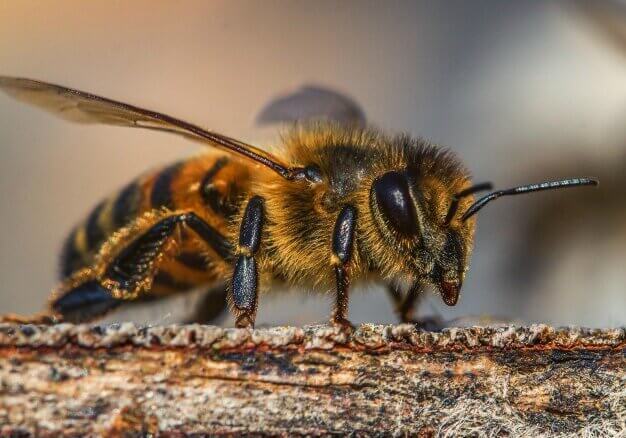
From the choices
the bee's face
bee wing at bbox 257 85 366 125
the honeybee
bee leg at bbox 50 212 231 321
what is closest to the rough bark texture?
Answer: the honeybee

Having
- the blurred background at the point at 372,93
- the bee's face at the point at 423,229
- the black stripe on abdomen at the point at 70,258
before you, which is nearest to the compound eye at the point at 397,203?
the bee's face at the point at 423,229

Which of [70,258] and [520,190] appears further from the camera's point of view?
[70,258]

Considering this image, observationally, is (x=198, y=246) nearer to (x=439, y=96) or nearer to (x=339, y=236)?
(x=339, y=236)

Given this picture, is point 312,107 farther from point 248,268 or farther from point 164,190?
point 248,268

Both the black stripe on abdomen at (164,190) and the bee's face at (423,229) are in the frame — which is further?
the black stripe on abdomen at (164,190)

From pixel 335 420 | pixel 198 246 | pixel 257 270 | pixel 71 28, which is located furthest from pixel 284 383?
pixel 71 28

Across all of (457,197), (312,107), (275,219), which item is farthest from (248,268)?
(312,107)

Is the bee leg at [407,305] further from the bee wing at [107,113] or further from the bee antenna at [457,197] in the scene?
the bee wing at [107,113]
